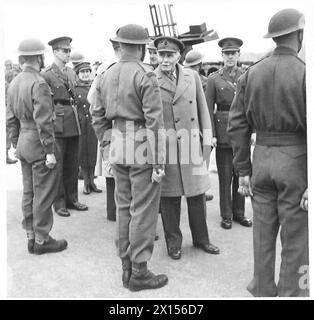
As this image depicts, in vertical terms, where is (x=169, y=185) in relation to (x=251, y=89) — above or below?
below

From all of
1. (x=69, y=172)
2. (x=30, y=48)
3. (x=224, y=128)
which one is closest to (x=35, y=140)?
(x=30, y=48)

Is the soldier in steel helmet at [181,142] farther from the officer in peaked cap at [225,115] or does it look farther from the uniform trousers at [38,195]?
the uniform trousers at [38,195]

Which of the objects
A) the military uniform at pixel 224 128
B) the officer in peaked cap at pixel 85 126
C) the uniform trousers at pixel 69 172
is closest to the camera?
the military uniform at pixel 224 128

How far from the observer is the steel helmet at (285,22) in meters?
2.70

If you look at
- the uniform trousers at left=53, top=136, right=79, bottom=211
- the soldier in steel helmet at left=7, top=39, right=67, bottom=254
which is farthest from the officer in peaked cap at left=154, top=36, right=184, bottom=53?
the uniform trousers at left=53, top=136, right=79, bottom=211

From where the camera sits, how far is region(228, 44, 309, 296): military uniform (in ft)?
8.87

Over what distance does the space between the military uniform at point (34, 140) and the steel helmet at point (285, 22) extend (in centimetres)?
213

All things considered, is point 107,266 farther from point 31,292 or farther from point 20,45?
point 20,45

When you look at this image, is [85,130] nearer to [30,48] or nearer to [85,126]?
[85,126]

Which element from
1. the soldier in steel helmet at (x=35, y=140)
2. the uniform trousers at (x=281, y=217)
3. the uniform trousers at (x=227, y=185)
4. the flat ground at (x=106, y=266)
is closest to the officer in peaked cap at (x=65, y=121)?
the flat ground at (x=106, y=266)

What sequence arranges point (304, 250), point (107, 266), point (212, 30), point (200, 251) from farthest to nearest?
1. point (212, 30)
2. point (200, 251)
3. point (107, 266)
4. point (304, 250)

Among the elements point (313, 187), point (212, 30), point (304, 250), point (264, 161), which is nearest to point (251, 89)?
point (264, 161)

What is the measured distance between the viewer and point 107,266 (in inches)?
157

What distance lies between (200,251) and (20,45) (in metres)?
2.61
